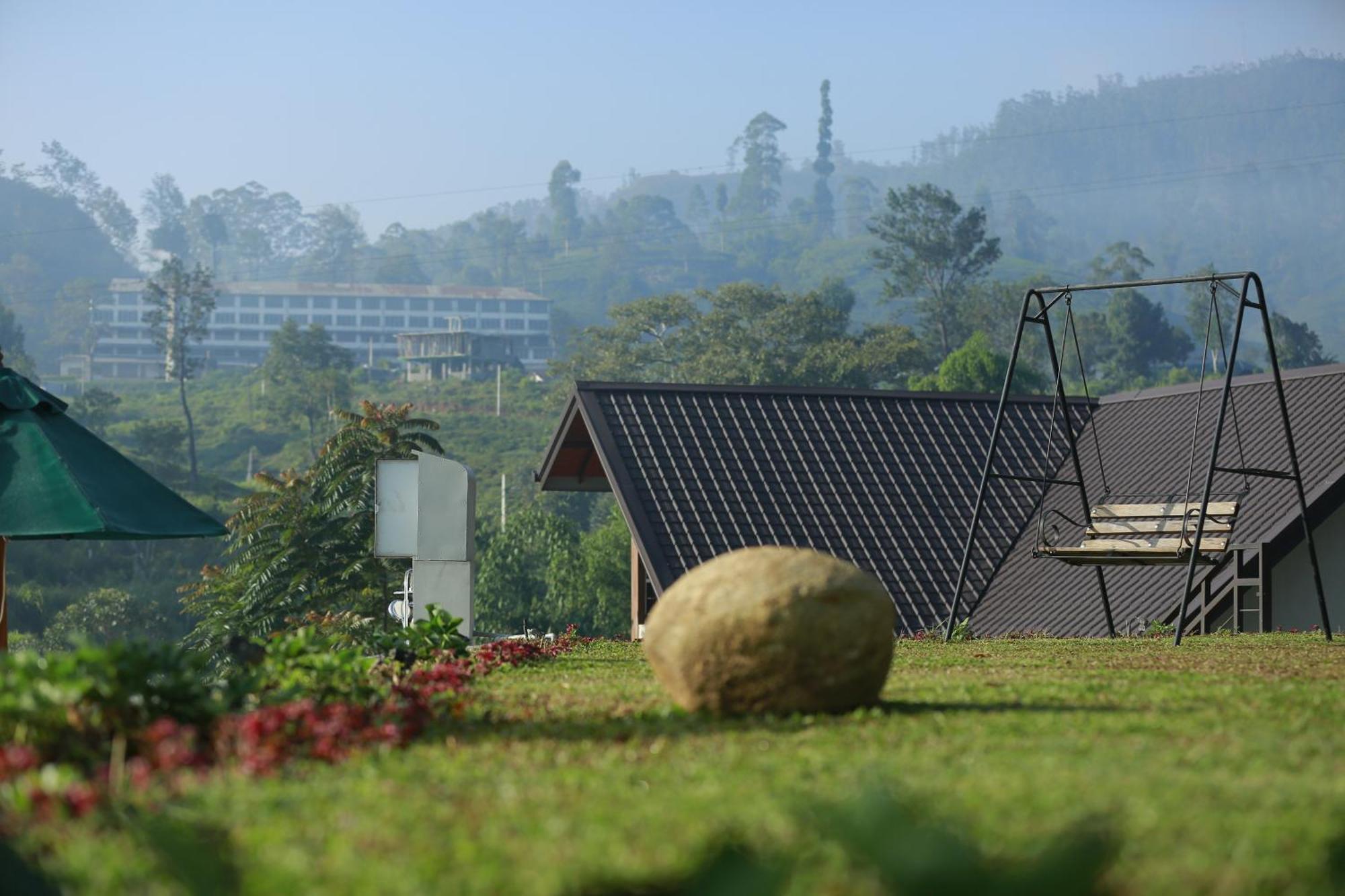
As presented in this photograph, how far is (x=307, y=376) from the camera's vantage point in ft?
284

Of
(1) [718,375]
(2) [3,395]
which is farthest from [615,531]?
(2) [3,395]

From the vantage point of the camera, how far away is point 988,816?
4633mm

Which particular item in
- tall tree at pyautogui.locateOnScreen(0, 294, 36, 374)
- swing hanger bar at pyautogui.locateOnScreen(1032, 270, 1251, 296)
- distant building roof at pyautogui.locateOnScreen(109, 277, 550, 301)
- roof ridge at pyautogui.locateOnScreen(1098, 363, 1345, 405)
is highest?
distant building roof at pyautogui.locateOnScreen(109, 277, 550, 301)

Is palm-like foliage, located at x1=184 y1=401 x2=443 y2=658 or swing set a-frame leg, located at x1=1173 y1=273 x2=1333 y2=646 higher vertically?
swing set a-frame leg, located at x1=1173 y1=273 x2=1333 y2=646

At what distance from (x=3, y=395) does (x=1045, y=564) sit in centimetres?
1365

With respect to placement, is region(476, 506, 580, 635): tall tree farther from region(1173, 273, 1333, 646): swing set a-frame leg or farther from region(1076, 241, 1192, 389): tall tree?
region(1076, 241, 1192, 389): tall tree

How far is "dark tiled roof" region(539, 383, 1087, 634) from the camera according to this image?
19.5 metres

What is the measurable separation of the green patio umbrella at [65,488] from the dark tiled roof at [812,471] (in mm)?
9207

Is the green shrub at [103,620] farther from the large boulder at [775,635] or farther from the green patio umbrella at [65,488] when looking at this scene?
the large boulder at [775,635]

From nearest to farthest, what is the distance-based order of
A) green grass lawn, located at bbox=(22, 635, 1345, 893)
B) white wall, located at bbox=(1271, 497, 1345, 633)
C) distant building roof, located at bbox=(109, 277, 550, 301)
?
1. green grass lawn, located at bbox=(22, 635, 1345, 893)
2. white wall, located at bbox=(1271, 497, 1345, 633)
3. distant building roof, located at bbox=(109, 277, 550, 301)

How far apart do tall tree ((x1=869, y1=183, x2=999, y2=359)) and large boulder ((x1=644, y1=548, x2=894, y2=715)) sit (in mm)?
98346

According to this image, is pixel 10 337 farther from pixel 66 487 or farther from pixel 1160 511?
pixel 66 487

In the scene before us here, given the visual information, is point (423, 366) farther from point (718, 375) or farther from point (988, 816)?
point (988, 816)

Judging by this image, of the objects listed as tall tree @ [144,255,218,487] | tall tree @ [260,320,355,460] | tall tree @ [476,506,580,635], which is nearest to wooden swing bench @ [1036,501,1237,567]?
tall tree @ [476,506,580,635]
